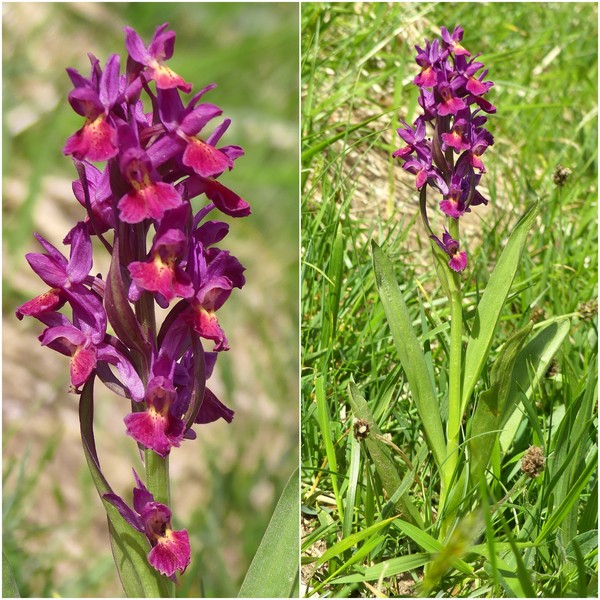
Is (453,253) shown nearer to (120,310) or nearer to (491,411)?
(491,411)

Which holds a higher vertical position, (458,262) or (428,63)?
(428,63)

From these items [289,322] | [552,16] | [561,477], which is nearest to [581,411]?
[561,477]

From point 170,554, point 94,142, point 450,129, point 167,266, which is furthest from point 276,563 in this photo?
point 450,129

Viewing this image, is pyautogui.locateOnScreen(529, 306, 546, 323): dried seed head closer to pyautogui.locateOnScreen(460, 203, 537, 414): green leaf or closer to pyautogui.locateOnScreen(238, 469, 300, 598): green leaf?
pyautogui.locateOnScreen(460, 203, 537, 414): green leaf

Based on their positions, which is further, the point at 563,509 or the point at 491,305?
the point at 491,305

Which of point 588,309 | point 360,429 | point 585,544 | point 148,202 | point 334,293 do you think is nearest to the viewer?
point 148,202

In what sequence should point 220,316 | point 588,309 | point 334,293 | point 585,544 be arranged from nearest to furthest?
point 585,544 → point 334,293 → point 588,309 → point 220,316

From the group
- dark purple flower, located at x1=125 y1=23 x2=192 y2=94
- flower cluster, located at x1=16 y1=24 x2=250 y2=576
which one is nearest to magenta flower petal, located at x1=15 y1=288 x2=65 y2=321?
flower cluster, located at x1=16 y1=24 x2=250 y2=576

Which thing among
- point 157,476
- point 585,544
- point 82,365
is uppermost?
point 82,365
